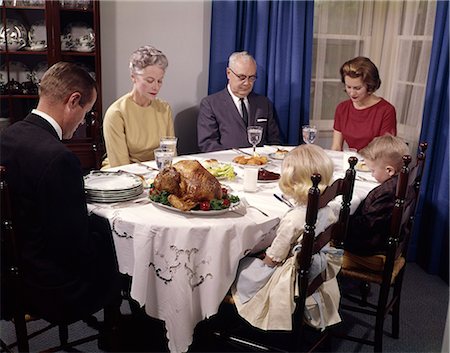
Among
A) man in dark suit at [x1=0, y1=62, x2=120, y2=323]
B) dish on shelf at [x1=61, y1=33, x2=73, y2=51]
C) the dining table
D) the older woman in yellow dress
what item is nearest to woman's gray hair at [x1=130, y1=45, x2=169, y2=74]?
the older woman in yellow dress

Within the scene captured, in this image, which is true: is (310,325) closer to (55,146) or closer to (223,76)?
(55,146)

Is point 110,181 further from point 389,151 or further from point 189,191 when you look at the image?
point 389,151

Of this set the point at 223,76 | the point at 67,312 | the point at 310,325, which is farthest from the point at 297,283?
the point at 223,76

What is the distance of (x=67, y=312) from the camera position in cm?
176

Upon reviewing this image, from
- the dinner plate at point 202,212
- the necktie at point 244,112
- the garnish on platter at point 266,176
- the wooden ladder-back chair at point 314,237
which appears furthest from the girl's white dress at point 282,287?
the necktie at point 244,112

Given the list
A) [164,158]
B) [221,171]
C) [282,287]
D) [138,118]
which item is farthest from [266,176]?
[138,118]

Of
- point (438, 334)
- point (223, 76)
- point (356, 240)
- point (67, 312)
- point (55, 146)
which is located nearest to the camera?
point (55, 146)

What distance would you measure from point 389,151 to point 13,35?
7.54 ft

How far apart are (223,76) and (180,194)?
187cm

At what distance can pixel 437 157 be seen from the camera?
3.04m

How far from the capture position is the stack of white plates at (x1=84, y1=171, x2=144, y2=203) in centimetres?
192

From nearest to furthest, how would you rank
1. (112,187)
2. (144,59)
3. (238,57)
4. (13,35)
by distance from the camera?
(112,187), (144,59), (13,35), (238,57)

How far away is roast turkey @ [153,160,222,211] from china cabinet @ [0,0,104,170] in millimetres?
1210

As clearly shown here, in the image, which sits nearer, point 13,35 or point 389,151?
point 389,151
